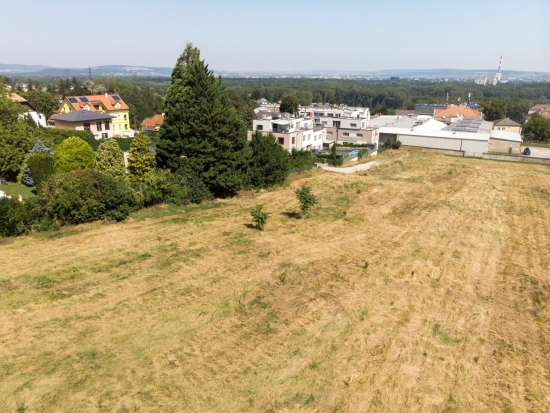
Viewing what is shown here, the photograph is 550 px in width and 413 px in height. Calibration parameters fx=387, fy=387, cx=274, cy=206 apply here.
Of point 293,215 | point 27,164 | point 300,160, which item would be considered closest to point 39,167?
point 27,164

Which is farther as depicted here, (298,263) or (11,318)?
(298,263)

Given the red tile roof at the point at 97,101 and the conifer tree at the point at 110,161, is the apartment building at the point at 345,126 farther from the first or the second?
the conifer tree at the point at 110,161

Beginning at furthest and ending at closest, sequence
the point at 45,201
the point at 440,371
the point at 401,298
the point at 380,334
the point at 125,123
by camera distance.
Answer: the point at 125,123 → the point at 45,201 → the point at 401,298 → the point at 380,334 → the point at 440,371

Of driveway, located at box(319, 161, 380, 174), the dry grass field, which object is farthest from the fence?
the dry grass field

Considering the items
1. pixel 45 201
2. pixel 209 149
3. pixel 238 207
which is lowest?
pixel 238 207

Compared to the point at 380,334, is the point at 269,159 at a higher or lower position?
higher

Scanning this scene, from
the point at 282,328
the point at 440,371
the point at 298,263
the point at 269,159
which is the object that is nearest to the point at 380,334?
the point at 440,371

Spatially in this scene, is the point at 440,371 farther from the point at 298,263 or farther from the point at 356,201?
the point at 356,201
